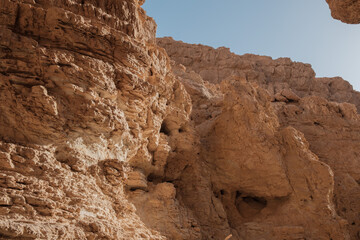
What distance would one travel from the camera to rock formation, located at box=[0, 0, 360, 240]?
19.4 feet

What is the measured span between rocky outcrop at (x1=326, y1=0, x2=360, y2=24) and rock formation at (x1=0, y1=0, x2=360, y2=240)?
519 cm

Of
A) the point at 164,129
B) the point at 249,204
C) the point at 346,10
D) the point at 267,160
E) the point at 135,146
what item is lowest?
the point at 249,204

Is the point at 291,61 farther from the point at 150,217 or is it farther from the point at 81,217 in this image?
the point at 81,217

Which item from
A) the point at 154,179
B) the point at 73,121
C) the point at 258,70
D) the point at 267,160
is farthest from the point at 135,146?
the point at 258,70

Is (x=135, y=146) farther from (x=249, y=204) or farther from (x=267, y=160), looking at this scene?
(x=249, y=204)

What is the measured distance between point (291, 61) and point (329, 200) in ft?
90.5

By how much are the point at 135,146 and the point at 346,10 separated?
20.0 feet

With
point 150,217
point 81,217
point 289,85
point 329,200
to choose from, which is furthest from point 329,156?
point 289,85

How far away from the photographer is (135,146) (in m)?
8.84

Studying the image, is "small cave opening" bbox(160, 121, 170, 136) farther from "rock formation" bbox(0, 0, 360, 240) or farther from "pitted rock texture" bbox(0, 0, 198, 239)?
"pitted rock texture" bbox(0, 0, 198, 239)

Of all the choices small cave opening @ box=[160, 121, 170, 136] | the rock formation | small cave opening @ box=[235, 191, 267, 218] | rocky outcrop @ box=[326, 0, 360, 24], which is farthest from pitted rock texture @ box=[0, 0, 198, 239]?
rocky outcrop @ box=[326, 0, 360, 24]

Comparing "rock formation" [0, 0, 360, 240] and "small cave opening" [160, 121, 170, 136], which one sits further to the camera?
"small cave opening" [160, 121, 170, 136]

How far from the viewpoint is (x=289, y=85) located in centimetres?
3438

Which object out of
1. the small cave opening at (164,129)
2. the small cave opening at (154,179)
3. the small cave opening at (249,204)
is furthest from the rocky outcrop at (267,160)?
the small cave opening at (154,179)
